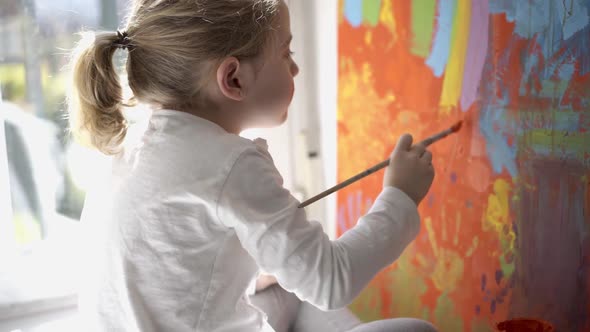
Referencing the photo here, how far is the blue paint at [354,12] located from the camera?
1.31 m

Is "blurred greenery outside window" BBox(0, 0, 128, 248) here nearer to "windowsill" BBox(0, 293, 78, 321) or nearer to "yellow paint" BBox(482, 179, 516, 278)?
"windowsill" BBox(0, 293, 78, 321)

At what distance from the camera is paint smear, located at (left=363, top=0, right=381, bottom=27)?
1.26 metres

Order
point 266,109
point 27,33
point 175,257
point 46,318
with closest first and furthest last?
1. point 175,257
2. point 266,109
3. point 27,33
4. point 46,318

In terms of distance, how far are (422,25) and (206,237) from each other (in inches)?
23.0

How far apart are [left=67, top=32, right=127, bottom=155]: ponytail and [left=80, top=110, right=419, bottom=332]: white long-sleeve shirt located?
0.08 meters

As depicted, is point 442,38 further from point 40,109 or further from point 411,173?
point 40,109

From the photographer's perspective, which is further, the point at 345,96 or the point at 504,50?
the point at 345,96

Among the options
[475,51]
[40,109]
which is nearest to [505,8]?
[475,51]

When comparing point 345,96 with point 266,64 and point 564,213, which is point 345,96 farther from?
point 564,213

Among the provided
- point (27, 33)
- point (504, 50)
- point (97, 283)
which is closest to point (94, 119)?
point (97, 283)

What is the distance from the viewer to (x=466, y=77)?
106cm

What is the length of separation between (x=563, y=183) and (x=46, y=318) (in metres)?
1.25

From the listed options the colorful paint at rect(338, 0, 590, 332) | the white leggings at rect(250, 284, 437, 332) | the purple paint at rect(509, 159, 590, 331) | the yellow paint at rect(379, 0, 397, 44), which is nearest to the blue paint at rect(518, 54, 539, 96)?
the colorful paint at rect(338, 0, 590, 332)

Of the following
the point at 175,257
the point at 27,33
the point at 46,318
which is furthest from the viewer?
the point at 46,318
